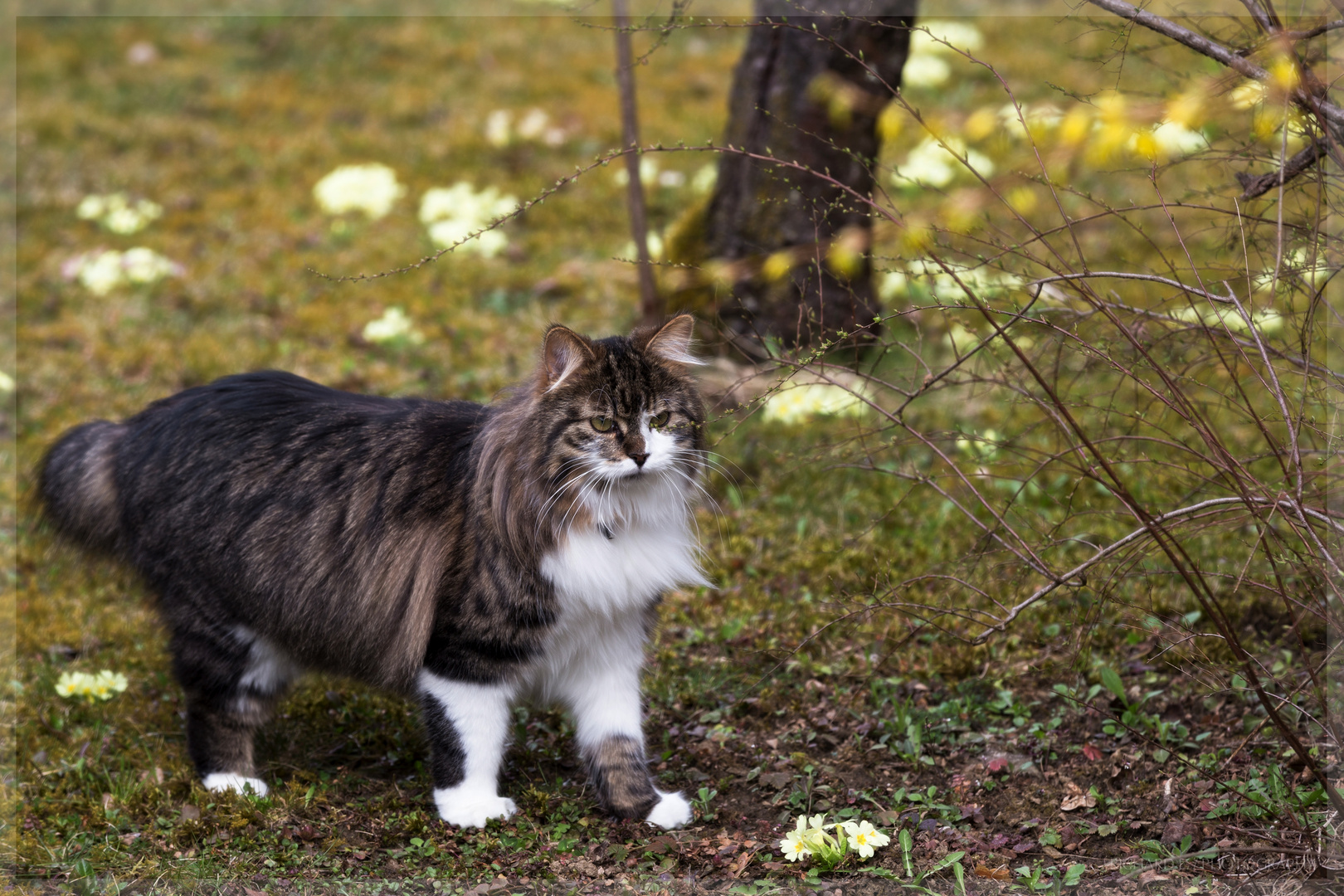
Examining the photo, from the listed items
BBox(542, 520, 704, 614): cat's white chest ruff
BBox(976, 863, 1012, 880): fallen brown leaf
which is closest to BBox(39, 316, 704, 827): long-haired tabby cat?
BBox(542, 520, 704, 614): cat's white chest ruff

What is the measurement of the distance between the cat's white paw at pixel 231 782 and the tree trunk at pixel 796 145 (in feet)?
10.8

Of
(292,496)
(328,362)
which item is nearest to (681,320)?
(292,496)

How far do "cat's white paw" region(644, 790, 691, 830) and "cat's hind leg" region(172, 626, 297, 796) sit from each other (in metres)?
1.46

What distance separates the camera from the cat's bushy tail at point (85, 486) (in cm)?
438

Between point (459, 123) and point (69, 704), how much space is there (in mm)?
6777

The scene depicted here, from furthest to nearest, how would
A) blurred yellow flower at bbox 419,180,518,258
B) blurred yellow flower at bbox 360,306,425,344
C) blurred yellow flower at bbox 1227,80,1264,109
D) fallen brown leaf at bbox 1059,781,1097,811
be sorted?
blurred yellow flower at bbox 419,180,518,258 → blurred yellow flower at bbox 360,306,425,344 → fallen brown leaf at bbox 1059,781,1097,811 → blurred yellow flower at bbox 1227,80,1264,109

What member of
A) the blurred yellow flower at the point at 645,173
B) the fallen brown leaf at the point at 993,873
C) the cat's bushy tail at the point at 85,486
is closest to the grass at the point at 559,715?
the fallen brown leaf at the point at 993,873

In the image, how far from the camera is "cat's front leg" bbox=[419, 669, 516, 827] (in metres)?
3.78

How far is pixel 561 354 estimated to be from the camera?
3.63 meters

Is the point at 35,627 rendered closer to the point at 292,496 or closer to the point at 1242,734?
the point at 292,496

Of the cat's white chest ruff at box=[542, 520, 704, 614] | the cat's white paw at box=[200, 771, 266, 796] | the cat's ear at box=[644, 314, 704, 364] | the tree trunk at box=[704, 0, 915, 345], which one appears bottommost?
the cat's white paw at box=[200, 771, 266, 796]

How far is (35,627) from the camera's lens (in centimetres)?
527

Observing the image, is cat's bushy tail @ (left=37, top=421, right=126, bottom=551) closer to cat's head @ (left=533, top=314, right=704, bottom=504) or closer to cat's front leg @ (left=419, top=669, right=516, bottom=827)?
cat's front leg @ (left=419, top=669, right=516, bottom=827)

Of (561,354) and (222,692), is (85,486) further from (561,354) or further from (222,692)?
(561,354)
